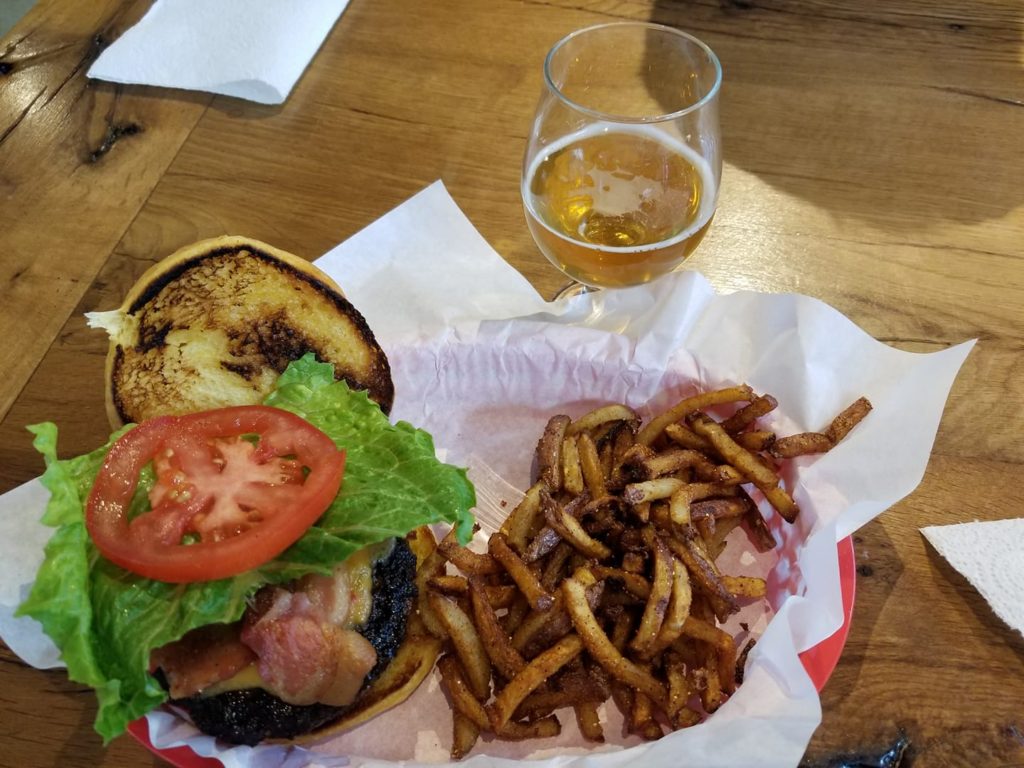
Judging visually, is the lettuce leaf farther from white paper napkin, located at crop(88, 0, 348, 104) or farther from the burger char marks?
white paper napkin, located at crop(88, 0, 348, 104)

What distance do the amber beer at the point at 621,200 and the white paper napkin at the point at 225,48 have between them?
1078mm

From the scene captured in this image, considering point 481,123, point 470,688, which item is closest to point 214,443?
point 470,688

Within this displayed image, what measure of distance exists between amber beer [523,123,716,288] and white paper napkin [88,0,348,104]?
1.08 meters

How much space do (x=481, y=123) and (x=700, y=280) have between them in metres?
0.86

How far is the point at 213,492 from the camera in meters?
1.25

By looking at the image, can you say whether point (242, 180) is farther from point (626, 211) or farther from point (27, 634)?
point (27, 634)

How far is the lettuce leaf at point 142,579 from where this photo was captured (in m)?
1.18

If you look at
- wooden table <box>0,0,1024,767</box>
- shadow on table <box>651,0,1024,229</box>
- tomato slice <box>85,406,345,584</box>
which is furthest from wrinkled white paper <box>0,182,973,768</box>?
shadow on table <box>651,0,1024,229</box>

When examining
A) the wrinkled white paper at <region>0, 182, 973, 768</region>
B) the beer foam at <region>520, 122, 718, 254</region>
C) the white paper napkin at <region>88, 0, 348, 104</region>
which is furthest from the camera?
the white paper napkin at <region>88, 0, 348, 104</region>

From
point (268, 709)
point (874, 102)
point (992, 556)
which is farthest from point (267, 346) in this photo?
point (874, 102)

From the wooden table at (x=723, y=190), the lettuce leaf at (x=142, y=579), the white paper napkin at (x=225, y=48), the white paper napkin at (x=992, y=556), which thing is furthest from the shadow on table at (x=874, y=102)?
the lettuce leaf at (x=142, y=579)

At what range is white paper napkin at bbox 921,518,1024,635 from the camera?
1443mm

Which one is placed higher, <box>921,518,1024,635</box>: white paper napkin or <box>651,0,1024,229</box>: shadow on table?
<box>651,0,1024,229</box>: shadow on table

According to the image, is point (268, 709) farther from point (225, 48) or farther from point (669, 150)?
point (225, 48)
